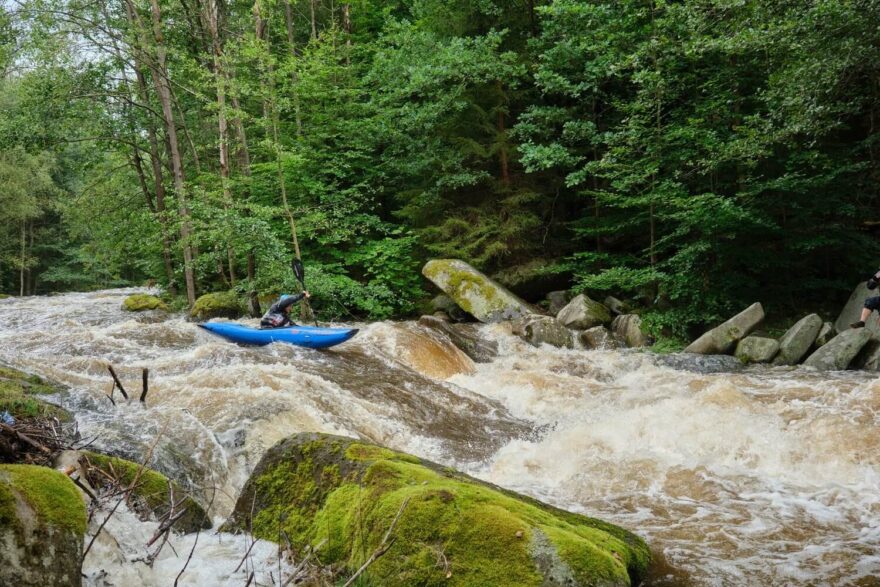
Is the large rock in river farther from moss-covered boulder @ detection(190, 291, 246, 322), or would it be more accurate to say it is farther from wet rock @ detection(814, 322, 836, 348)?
wet rock @ detection(814, 322, 836, 348)

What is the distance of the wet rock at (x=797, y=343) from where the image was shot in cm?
899

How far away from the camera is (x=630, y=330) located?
37.4ft

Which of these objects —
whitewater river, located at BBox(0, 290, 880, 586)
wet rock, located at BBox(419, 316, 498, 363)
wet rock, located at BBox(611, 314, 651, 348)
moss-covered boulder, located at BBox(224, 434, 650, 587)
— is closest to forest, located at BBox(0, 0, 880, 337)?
wet rock, located at BBox(611, 314, 651, 348)

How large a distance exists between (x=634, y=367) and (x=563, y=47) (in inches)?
287

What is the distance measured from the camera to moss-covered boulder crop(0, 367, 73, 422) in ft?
13.6

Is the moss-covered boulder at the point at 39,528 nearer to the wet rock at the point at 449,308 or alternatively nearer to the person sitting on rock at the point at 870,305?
the person sitting on rock at the point at 870,305

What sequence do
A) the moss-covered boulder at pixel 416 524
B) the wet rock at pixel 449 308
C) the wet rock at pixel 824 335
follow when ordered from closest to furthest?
the moss-covered boulder at pixel 416 524 < the wet rock at pixel 824 335 < the wet rock at pixel 449 308

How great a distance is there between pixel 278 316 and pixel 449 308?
5125mm

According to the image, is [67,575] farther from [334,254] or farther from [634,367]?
[334,254]

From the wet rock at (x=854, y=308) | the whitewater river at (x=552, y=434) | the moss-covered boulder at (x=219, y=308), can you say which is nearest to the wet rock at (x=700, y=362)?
the whitewater river at (x=552, y=434)

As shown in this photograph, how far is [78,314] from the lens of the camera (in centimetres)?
1527

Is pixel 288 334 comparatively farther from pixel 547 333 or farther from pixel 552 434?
pixel 547 333

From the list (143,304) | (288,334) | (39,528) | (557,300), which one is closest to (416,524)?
(39,528)

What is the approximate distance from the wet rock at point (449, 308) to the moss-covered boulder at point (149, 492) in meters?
10.4
